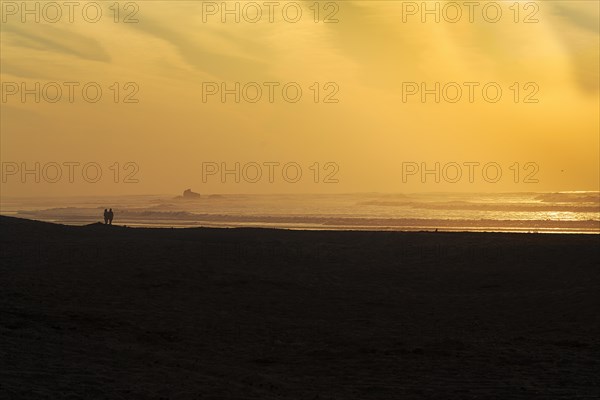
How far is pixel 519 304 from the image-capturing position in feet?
65.4

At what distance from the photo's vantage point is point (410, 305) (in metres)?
19.8

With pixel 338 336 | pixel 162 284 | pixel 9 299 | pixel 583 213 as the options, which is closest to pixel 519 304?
pixel 338 336

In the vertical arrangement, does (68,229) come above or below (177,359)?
above

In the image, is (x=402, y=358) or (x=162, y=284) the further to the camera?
(x=162, y=284)

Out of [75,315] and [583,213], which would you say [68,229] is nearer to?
[75,315]

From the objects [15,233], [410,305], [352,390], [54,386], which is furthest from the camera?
[15,233]

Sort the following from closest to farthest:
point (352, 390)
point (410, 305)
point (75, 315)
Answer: point (352, 390)
point (75, 315)
point (410, 305)

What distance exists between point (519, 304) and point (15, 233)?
16255 millimetres

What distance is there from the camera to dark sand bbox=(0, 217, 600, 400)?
464 inches

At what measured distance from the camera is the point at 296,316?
17.8m

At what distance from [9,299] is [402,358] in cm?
799

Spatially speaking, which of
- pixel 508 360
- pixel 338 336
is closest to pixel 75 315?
pixel 338 336

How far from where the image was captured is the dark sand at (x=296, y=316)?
38.7 ft

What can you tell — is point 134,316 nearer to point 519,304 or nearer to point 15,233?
point 519,304
